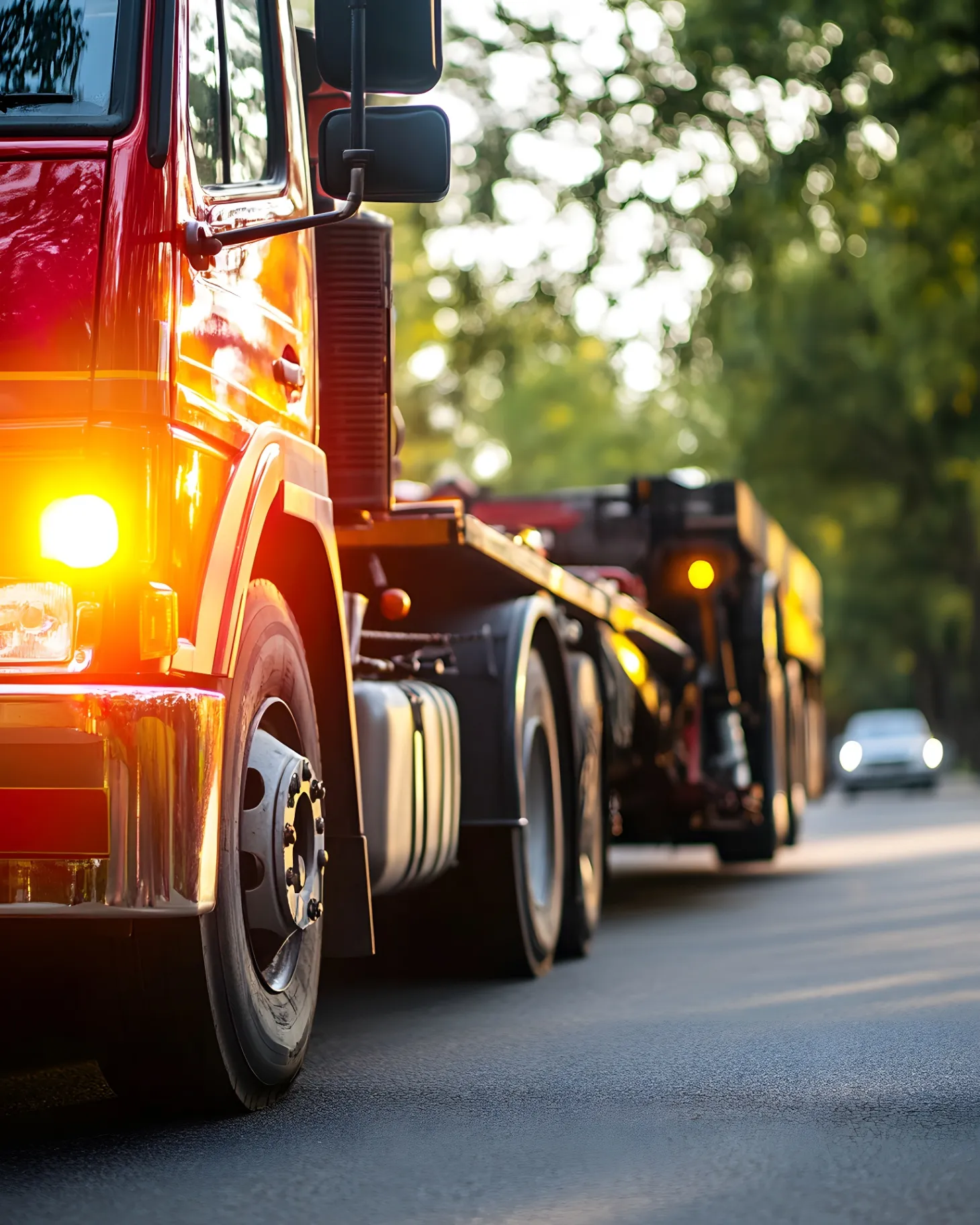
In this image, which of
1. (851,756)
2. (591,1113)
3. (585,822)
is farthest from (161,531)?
(851,756)

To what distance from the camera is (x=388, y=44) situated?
17.0ft

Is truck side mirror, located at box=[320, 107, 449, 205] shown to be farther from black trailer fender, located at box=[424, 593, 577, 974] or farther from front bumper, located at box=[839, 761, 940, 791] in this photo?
front bumper, located at box=[839, 761, 940, 791]

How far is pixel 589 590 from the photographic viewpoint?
972 centimetres

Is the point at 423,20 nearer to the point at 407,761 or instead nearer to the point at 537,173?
the point at 407,761

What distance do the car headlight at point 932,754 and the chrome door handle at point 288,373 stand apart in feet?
113

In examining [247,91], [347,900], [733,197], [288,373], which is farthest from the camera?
[733,197]

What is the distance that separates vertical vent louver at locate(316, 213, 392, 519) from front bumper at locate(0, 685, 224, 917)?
2.39 metres

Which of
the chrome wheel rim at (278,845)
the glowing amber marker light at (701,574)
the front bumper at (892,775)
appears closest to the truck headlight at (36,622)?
the chrome wheel rim at (278,845)

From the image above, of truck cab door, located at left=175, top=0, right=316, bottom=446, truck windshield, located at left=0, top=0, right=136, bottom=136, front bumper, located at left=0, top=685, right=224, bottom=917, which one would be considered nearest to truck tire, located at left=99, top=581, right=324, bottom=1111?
front bumper, located at left=0, top=685, right=224, bottom=917

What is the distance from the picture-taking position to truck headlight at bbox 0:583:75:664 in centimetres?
442

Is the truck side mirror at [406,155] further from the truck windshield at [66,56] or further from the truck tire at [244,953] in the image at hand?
the truck tire at [244,953]

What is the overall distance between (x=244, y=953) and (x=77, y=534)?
112cm

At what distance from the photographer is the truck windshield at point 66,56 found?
15.9 feet

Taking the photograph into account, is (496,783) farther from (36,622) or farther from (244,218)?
(36,622)
